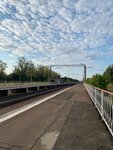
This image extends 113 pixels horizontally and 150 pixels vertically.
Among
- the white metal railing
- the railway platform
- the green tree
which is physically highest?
the green tree

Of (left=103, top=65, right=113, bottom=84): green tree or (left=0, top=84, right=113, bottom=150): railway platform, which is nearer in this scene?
(left=0, top=84, right=113, bottom=150): railway platform

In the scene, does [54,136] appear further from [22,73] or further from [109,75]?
[22,73]

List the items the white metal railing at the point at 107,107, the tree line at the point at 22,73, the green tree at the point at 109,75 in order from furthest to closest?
the tree line at the point at 22,73, the green tree at the point at 109,75, the white metal railing at the point at 107,107

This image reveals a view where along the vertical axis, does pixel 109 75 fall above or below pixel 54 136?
above

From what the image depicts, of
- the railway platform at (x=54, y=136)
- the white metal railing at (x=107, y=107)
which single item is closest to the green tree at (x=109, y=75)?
the white metal railing at (x=107, y=107)

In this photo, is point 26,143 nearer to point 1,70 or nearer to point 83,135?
point 83,135

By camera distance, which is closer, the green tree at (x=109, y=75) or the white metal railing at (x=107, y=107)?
the white metal railing at (x=107, y=107)

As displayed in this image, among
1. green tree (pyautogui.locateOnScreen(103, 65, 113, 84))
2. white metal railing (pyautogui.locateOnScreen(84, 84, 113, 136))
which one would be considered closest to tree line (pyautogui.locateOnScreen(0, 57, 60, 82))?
green tree (pyautogui.locateOnScreen(103, 65, 113, 84))

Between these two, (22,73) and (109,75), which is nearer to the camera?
(109,75)

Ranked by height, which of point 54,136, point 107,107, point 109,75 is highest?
point 109,75

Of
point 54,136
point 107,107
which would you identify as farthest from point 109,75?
point 54,136

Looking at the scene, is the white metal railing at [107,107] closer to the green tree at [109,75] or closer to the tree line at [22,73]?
the green tree at [109,75]

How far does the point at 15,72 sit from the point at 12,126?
109 meters

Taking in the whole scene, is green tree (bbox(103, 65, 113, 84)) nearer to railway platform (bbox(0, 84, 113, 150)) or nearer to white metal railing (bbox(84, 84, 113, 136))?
white metal railing (bbox(84, 84, 113, 136))
